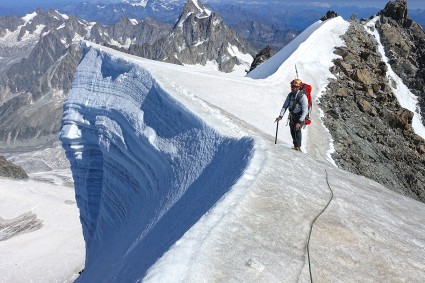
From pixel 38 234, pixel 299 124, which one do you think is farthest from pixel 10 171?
pixel 299 124

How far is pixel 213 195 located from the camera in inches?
332

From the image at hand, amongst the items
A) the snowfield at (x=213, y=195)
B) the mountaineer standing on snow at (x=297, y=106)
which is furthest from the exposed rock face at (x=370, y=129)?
the mountaineer standing on snow at (x=297, y=106)

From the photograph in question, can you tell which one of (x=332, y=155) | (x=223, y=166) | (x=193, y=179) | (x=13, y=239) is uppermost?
(x=223, y=166)

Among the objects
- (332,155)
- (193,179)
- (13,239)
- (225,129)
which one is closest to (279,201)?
(193,179)

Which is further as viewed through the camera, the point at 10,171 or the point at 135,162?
the point at 10,171

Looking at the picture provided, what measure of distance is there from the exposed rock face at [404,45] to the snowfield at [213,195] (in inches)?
769

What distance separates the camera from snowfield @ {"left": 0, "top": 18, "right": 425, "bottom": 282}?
650 cm

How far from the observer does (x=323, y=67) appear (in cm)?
3016

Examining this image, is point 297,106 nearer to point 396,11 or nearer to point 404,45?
point 404,45

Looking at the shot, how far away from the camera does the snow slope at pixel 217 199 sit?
6.46m

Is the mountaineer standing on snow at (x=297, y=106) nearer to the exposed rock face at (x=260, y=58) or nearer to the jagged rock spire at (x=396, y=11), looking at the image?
the jagged rock spire at (x=396, y=11)

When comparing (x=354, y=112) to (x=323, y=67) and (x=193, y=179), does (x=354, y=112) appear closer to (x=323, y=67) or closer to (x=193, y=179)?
(x=323, y=67)

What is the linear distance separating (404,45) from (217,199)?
39055 millimetres

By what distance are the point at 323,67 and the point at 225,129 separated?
20387 millimetres
